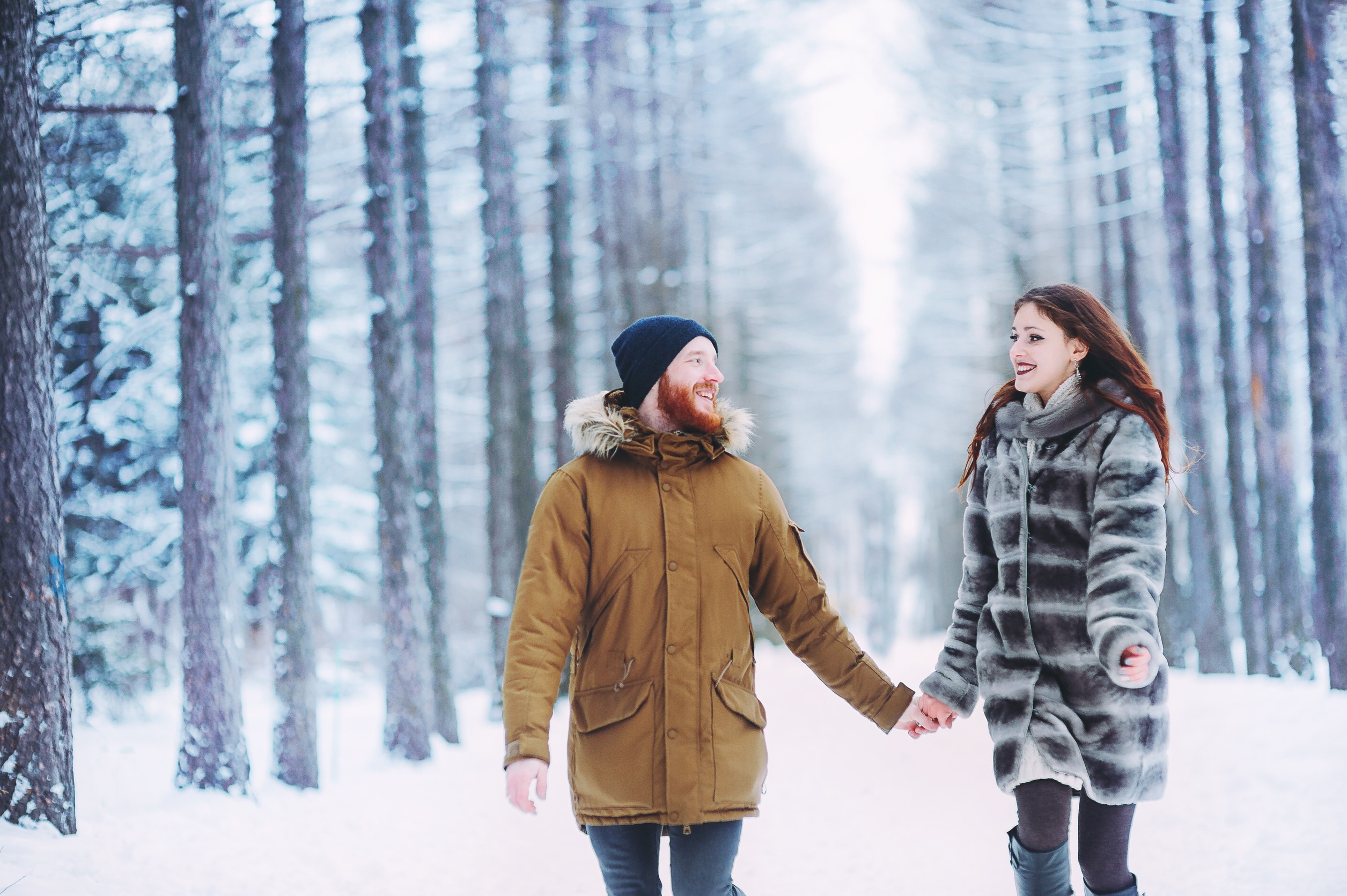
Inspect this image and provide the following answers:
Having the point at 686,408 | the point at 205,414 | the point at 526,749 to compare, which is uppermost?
the point at 205,414

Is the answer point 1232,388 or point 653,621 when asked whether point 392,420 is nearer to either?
point 653,621

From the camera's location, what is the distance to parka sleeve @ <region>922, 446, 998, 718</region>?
3344 mm

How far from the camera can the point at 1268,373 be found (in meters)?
10.7

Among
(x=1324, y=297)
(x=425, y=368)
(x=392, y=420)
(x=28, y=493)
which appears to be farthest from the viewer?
(x=425, y=368)

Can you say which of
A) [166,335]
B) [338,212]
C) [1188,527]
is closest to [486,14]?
[338,212]

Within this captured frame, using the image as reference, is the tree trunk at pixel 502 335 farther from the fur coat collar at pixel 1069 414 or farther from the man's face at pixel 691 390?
the fur coat collar at pixel 1069 414

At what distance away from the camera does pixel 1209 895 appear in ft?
15.8

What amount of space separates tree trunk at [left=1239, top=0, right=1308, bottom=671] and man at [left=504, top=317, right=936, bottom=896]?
8717 mm

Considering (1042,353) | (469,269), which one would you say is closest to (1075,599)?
(1042,353)

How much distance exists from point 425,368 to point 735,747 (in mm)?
8928

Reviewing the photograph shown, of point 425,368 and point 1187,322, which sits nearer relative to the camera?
point 425,368

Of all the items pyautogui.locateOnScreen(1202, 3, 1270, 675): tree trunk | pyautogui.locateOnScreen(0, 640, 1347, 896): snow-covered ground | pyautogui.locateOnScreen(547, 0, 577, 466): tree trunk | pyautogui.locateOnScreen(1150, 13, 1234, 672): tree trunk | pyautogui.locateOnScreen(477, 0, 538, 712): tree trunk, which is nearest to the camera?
pyautogui.locateOnScreen(0, 640, 1347, 896): snow-covered ground

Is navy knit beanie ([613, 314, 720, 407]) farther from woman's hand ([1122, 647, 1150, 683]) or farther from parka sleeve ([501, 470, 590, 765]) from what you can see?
woman's hand ([1122, 647, 1150, 683])

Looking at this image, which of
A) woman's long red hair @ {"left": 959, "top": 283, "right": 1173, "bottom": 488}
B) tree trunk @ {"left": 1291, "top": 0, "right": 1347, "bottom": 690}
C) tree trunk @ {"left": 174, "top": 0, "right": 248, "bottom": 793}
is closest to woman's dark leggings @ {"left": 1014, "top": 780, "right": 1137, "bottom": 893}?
woman's long red hair @ {"left": 959, "top": 283, "right": 1173, "bottom": 488}
